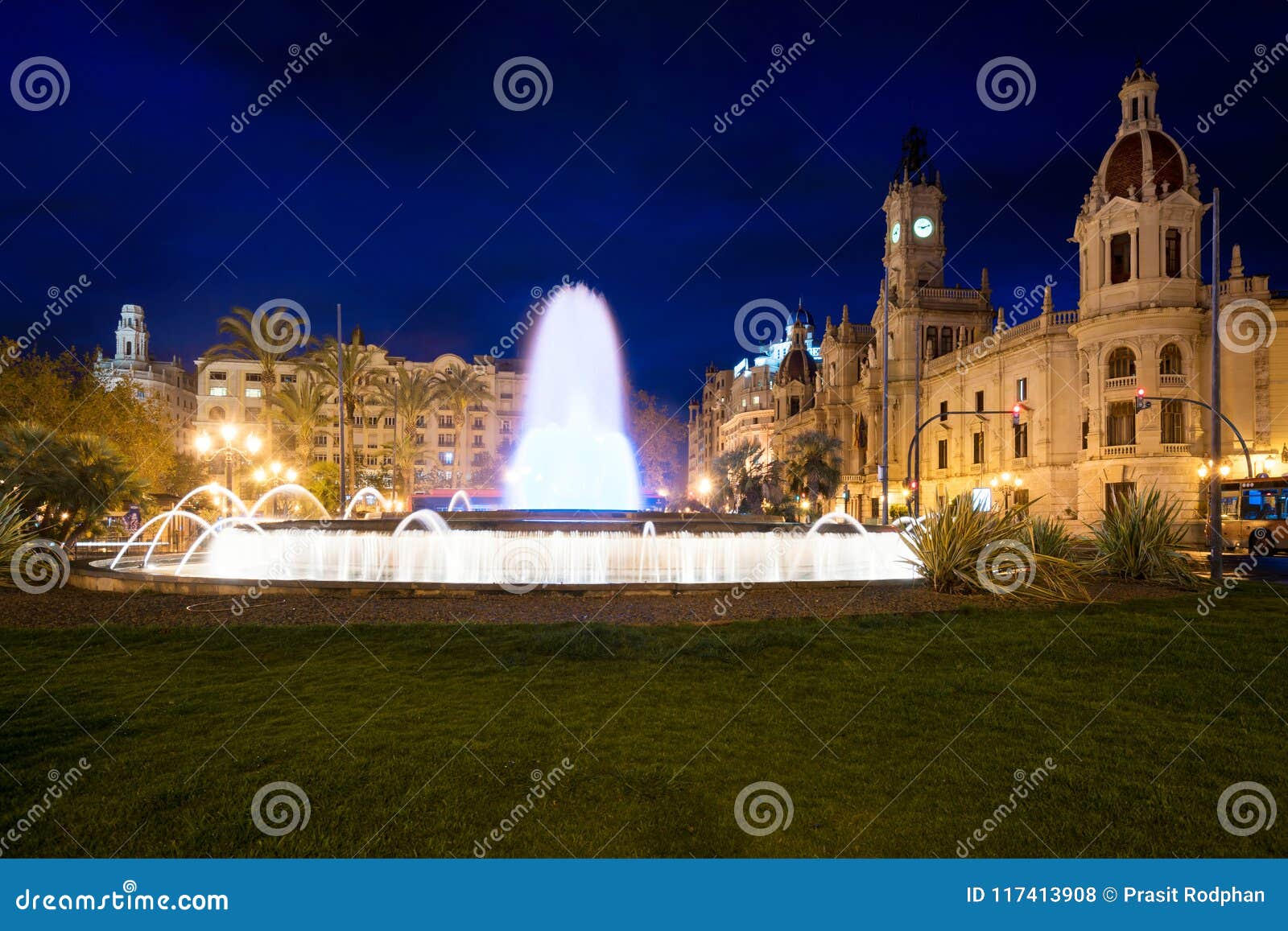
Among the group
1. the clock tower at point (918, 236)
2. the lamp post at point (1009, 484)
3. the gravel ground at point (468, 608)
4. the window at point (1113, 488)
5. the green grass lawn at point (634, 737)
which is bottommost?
the green grass lawn at point (634, 737)

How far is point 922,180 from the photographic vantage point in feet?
211

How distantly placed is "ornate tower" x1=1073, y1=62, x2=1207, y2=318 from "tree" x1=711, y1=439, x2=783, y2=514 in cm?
2176

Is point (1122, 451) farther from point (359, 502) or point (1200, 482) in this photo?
point (359, 502)

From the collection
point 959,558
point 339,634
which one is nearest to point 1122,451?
point 959,558

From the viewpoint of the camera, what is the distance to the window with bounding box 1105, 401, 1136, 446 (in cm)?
3956

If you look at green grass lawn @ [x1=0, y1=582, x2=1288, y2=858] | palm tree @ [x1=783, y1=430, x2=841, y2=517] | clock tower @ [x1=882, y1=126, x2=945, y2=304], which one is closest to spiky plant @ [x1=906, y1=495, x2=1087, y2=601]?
green grass lawn @ [x1=0, y1=582, x2=1288, y2=858]

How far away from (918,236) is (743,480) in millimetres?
27578

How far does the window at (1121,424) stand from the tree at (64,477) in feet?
138

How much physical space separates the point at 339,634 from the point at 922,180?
2620 inches

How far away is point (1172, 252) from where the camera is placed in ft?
128

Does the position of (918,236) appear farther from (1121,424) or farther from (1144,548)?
(1144,548)

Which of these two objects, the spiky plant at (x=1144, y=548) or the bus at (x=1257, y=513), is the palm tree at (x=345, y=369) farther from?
the bus at (x=1257, y=513)

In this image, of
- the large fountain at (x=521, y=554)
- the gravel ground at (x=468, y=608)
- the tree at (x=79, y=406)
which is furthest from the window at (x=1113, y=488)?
the tree at (x=79, y=406)

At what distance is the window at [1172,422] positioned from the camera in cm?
3788
